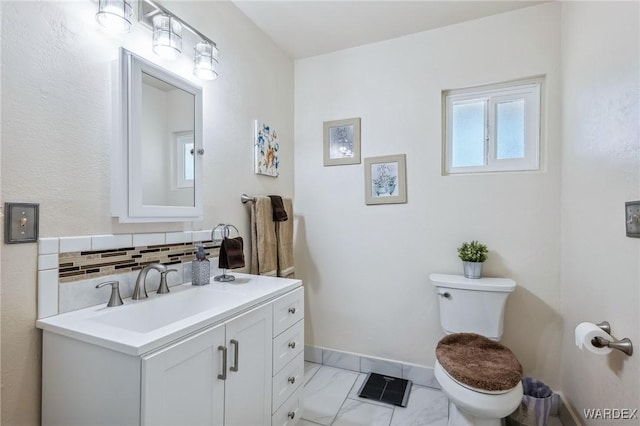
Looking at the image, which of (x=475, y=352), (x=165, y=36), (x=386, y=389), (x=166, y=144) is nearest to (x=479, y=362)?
(x=475, y=352)

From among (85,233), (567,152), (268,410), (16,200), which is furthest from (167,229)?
(567,152)

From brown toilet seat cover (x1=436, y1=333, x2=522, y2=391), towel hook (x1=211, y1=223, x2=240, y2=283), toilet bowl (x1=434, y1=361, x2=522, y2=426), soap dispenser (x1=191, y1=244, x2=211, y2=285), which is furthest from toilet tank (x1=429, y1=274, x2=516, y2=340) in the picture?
soap dispenser (x1=191, y1=244, x2=211, y2=285)

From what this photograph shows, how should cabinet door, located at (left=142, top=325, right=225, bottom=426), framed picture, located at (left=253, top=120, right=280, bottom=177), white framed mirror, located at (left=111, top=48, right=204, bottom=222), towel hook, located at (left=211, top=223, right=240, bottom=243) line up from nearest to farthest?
cabinet door, located at (left=142, top=325, right=225, bottom=426) < white framed mirror, located at (left=111, top=48, right=204, bottom=222) < towel hook, located at (left=211, top=223, right=240, bottom=243) < framed picture, located at (left=253, top=120, right=280, bottom=177)

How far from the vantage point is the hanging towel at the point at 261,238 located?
1857 millimetres

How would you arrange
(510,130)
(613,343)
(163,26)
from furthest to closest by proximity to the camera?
(510,130) < (163,26) < (613,343)

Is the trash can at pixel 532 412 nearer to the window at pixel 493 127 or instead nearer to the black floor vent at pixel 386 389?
the black floor vent at pixel 386 389

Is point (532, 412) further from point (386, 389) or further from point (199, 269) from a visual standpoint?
point (199, 269)

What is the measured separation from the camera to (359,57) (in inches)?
87.3

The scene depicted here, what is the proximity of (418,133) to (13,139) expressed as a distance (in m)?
1.99

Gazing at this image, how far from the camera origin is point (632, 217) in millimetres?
1021

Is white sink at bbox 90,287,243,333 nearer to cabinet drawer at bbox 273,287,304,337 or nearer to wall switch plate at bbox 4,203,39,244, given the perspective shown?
cabinet drawer at bbox 273,287,304,337

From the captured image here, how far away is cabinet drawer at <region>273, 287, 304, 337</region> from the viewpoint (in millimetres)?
1339

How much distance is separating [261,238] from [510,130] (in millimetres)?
1721

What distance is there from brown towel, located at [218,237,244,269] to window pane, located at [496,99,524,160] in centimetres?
Answer: 170
